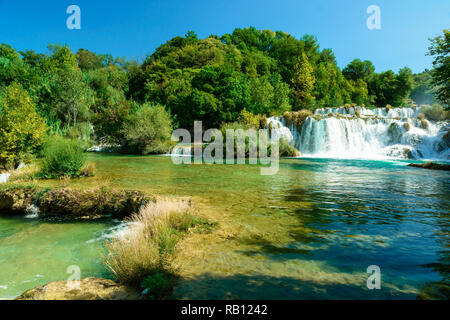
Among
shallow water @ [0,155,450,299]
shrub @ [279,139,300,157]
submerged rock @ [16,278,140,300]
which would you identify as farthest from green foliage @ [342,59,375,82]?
submerged rock @ [16,278,140,300]

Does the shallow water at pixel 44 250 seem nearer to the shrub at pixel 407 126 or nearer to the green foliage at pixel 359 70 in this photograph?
the shrub at pixel 407 126

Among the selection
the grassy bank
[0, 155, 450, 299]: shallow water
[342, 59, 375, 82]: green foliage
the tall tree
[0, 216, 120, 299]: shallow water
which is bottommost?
[0, 216, 120, 299]: shallow water

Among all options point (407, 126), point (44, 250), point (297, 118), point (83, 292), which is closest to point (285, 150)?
point (297, 118)

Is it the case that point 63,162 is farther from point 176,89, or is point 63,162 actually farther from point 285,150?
point 176,89

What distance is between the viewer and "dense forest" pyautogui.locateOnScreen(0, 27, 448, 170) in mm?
29953

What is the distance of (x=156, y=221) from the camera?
5516 millimetres

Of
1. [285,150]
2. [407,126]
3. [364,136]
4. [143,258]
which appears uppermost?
[407,126]

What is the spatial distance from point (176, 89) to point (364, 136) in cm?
3374

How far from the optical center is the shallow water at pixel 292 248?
11.7ft

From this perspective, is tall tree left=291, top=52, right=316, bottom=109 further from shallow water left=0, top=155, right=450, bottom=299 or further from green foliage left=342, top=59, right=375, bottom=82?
shallow water left=0, top=155, right=450, bottom=299

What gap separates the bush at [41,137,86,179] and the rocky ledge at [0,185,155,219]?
3.95m

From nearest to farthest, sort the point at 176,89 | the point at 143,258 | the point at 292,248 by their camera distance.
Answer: the point at 143,258, the point at 292,248, the point at 176,89

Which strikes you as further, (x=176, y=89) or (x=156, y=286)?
(x=176, y=89)

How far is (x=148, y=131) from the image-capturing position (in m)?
30.4
